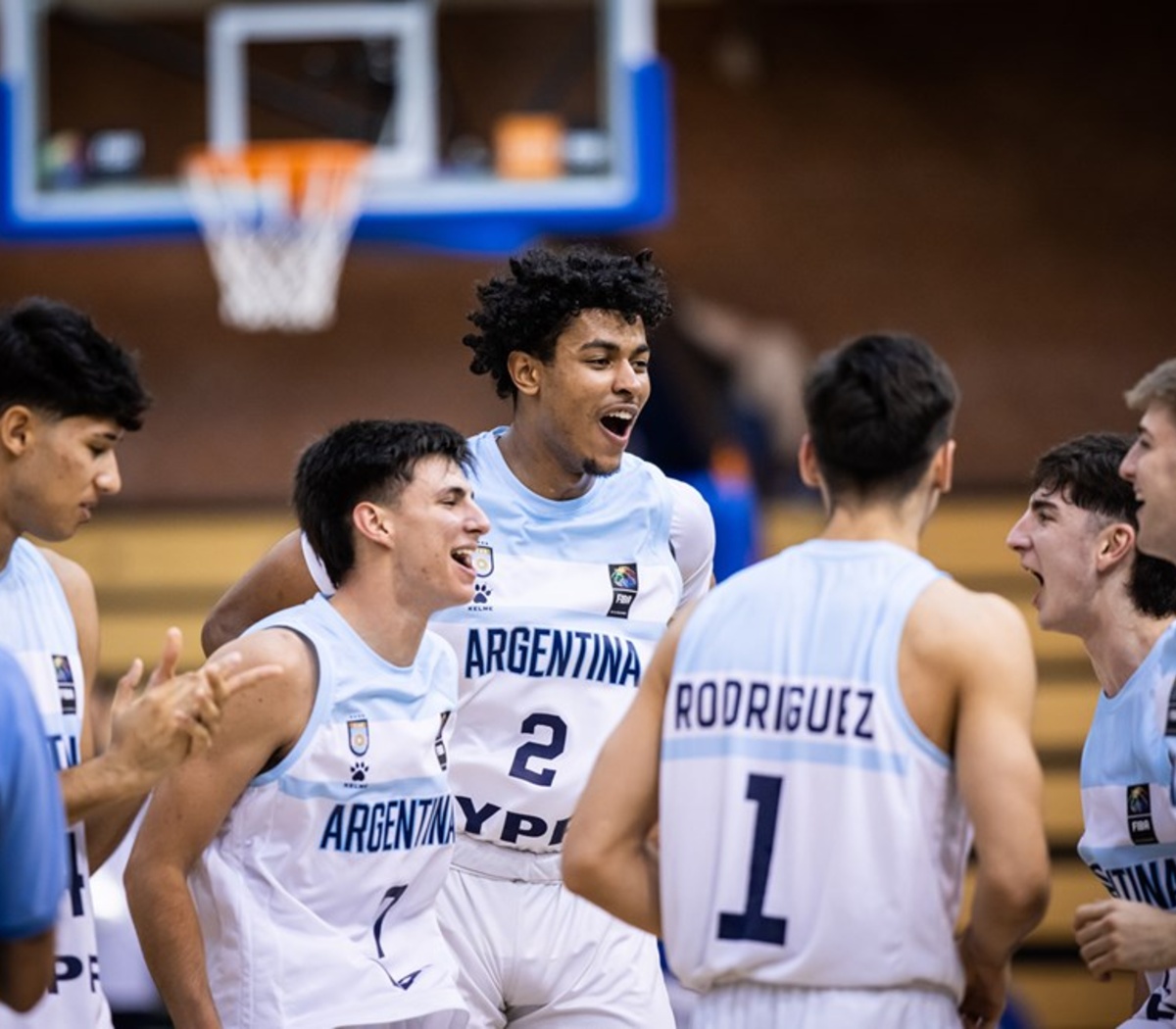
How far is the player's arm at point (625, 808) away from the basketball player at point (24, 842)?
1.05 meters

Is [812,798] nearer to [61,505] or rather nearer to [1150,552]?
[1150,552]

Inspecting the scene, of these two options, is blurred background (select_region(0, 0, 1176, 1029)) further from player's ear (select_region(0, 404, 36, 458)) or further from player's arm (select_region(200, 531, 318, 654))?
player's ear (select_region(0, 404, 36, 458))

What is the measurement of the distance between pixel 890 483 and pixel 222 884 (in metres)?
1.88

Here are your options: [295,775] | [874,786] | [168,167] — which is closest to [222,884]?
[295,775]

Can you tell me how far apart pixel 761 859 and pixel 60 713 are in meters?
1.77

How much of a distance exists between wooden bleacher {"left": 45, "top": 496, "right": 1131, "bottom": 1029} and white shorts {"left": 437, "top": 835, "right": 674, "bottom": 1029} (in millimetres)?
8599

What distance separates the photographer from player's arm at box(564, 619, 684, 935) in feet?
13.3

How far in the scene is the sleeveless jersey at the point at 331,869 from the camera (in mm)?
4629

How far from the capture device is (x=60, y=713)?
15.3ft

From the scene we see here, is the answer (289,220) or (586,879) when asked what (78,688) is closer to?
(586,879)

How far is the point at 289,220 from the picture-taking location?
10.9 m

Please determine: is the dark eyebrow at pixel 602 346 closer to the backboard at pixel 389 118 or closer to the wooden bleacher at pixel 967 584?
the backboard at pixel 389 118

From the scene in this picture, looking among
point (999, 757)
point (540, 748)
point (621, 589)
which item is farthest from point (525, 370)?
point (999, 757)

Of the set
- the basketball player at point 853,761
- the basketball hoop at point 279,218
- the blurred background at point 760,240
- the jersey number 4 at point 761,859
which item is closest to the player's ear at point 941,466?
the basketball player at point 853,761
